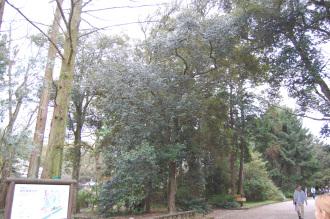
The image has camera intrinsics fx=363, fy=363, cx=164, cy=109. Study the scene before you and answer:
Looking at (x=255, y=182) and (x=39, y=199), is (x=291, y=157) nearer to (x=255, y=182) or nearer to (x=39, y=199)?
(x=255, y=182)

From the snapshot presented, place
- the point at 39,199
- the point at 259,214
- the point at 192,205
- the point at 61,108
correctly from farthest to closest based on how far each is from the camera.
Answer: the point at 192,205
the point at 259,214
the point at 61,108
the point at 39,199

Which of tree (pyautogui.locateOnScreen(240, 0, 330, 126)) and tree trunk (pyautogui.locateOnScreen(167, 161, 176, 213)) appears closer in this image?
tree (pyautogui.locateOnScreen(240, 0, 330, 126))

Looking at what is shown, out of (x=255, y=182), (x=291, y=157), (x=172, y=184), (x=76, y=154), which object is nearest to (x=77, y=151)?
(x=76, y=154)

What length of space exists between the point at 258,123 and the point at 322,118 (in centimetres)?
916

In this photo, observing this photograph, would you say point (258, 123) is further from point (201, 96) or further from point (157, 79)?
A: point (157, 79)

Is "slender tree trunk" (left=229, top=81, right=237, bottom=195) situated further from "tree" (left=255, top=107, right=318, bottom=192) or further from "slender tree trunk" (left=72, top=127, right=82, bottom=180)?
"tree" (left=255, top=107, right=318, bottom=192)

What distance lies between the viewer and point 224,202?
78.2ft

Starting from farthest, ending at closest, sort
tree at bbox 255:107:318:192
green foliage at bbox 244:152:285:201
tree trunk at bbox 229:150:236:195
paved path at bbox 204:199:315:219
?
tree at bbox 255:107:318:192, green foliage at bbox 244:152:285:201, tree trunk at bbox 229:150:236:195, paved path at bbox 204:199:315:219

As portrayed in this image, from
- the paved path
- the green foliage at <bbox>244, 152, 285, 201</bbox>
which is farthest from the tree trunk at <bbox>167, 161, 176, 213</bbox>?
the green foliage at <bbox>244, 152, 285, 201</bbox>

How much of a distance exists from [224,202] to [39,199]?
20.6 m

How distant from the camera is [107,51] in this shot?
22281 mm

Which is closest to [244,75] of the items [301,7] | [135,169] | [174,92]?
[174,92]

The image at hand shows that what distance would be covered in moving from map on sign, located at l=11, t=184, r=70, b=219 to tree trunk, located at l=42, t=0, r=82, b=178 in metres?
0.95

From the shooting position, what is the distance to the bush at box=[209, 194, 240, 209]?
23652mm
